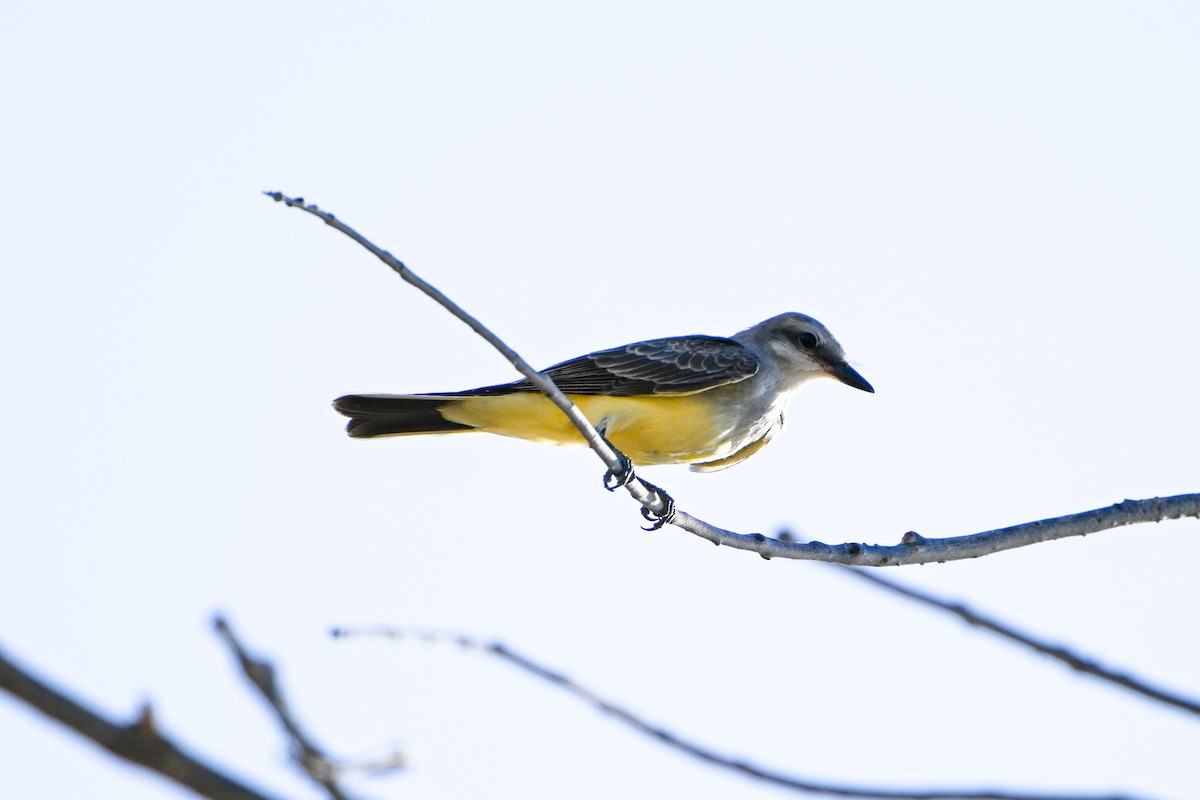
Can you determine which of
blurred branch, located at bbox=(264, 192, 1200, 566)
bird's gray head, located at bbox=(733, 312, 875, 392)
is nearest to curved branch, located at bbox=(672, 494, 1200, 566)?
blurred branch, located at bbox=(264, 192, 1200, 566)

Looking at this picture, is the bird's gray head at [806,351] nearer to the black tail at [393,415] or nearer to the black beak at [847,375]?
the black beak at [847,375]

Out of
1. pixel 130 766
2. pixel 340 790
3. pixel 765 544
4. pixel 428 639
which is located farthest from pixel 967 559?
pixel 130 766

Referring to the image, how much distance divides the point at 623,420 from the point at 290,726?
24.0 feet

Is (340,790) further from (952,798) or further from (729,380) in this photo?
(729,380)

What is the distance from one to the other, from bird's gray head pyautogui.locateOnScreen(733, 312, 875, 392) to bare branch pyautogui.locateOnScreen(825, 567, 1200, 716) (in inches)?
299

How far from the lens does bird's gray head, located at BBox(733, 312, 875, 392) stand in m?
10.8

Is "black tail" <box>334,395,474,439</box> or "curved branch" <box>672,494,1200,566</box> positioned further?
"black tail" <box>334,395,474,439</box>

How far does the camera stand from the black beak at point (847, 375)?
10.9 meters

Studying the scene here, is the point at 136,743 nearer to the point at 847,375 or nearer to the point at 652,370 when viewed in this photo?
the point at 652,370

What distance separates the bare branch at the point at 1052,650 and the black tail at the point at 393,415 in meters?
6.37

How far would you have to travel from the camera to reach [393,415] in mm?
9430

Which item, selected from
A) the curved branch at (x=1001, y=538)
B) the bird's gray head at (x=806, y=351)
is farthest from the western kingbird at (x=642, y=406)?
the curved branch at (x=1001, y=538)

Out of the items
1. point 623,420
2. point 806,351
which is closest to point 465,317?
point 623,420

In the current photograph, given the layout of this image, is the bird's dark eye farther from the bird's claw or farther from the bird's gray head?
the bird's claw
